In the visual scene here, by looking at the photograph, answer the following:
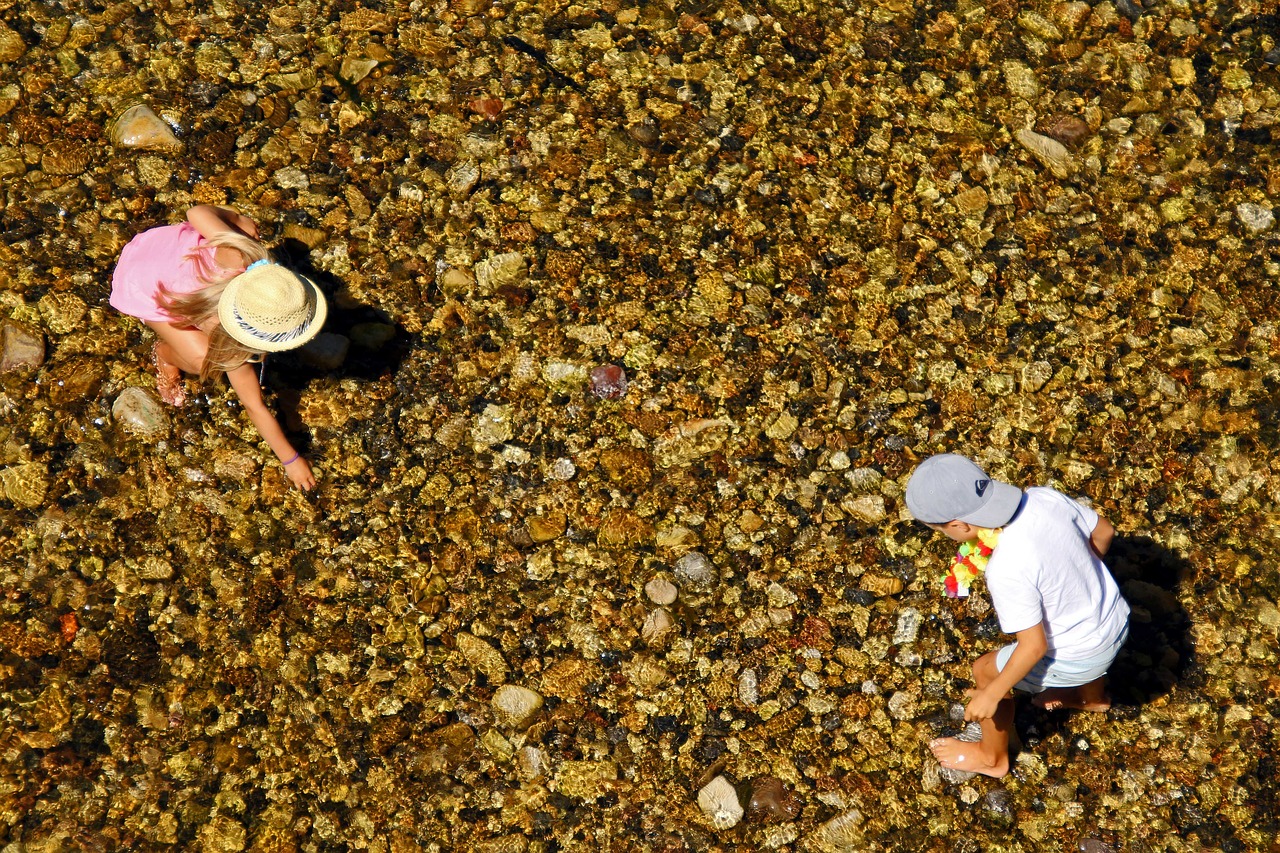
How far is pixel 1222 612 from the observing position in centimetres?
468

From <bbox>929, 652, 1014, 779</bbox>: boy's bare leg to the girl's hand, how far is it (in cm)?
297

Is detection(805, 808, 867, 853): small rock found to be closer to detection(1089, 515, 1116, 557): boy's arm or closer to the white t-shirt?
the white t-shirt

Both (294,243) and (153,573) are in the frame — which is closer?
(153,573)

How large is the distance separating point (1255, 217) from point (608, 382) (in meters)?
3.64

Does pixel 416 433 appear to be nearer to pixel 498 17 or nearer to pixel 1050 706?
pixel 498 17

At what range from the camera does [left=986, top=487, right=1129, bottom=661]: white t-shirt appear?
3.56 meters

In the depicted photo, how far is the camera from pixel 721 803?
421 centimetres

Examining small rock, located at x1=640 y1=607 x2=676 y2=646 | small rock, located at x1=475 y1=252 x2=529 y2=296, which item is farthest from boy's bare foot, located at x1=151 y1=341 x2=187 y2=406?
small rock, located at x1=640 y1=607 x2=676 y2=646

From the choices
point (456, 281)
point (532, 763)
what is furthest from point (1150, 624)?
point (456, 281)

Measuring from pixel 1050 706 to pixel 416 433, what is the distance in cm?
309

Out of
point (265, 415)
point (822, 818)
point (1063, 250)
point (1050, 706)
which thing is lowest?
point (822, 818)

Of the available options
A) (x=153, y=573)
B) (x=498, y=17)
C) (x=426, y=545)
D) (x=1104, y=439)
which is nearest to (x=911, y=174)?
(x=1104, y=439)

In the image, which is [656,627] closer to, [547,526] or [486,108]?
[547,526]

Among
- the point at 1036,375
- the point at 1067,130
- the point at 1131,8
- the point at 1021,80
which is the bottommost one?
the point at 1036,375
